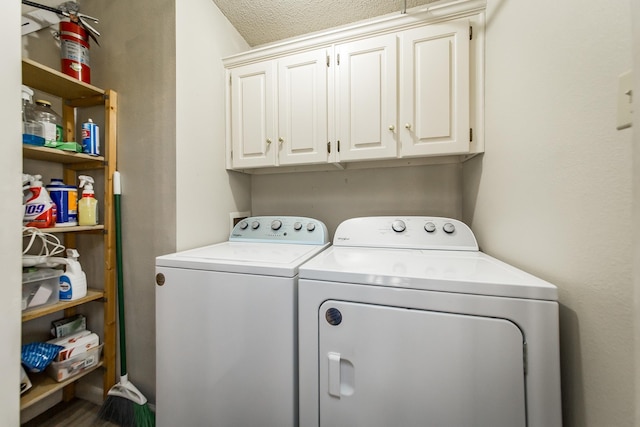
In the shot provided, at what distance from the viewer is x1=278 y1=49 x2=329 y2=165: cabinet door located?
1.43 metres

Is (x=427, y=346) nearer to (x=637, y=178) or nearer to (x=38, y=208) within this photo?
(x=637, y=178)

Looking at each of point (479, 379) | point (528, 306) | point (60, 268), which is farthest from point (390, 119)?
point (60, 268)

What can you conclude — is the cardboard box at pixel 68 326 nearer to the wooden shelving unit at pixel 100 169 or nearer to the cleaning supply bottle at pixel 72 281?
the wooden shelving unit at pixel 100 169

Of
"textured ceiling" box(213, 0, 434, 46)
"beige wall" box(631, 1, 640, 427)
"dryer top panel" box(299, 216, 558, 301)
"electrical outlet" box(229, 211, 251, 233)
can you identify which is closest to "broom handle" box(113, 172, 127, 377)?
"electrical outlet" box(229, 211, 251, 233)

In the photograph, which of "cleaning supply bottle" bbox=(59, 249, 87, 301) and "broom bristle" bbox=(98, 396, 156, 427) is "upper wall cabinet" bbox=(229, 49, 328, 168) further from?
"broom bristle" bbox=(98, 396, 156, 427)

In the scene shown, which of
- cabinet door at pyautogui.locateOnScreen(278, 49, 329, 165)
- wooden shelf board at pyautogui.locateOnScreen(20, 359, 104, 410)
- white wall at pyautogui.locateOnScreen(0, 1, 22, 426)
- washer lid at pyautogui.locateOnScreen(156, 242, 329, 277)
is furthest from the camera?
cabinet door at pyautogui.locateOnScreen(278, 49, 329, 165)

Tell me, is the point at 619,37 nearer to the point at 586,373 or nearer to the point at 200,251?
the point at 586,373

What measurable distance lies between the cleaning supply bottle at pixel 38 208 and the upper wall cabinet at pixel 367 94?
0.93 meters

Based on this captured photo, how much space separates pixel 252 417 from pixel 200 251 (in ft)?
2.60

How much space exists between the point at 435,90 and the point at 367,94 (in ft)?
1.19

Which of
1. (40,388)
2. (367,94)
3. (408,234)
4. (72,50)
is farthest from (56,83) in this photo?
(408,234)

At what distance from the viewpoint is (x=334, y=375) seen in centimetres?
78

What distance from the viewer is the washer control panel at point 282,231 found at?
146 cm

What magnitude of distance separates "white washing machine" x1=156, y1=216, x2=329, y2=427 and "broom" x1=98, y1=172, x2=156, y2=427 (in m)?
0.35
